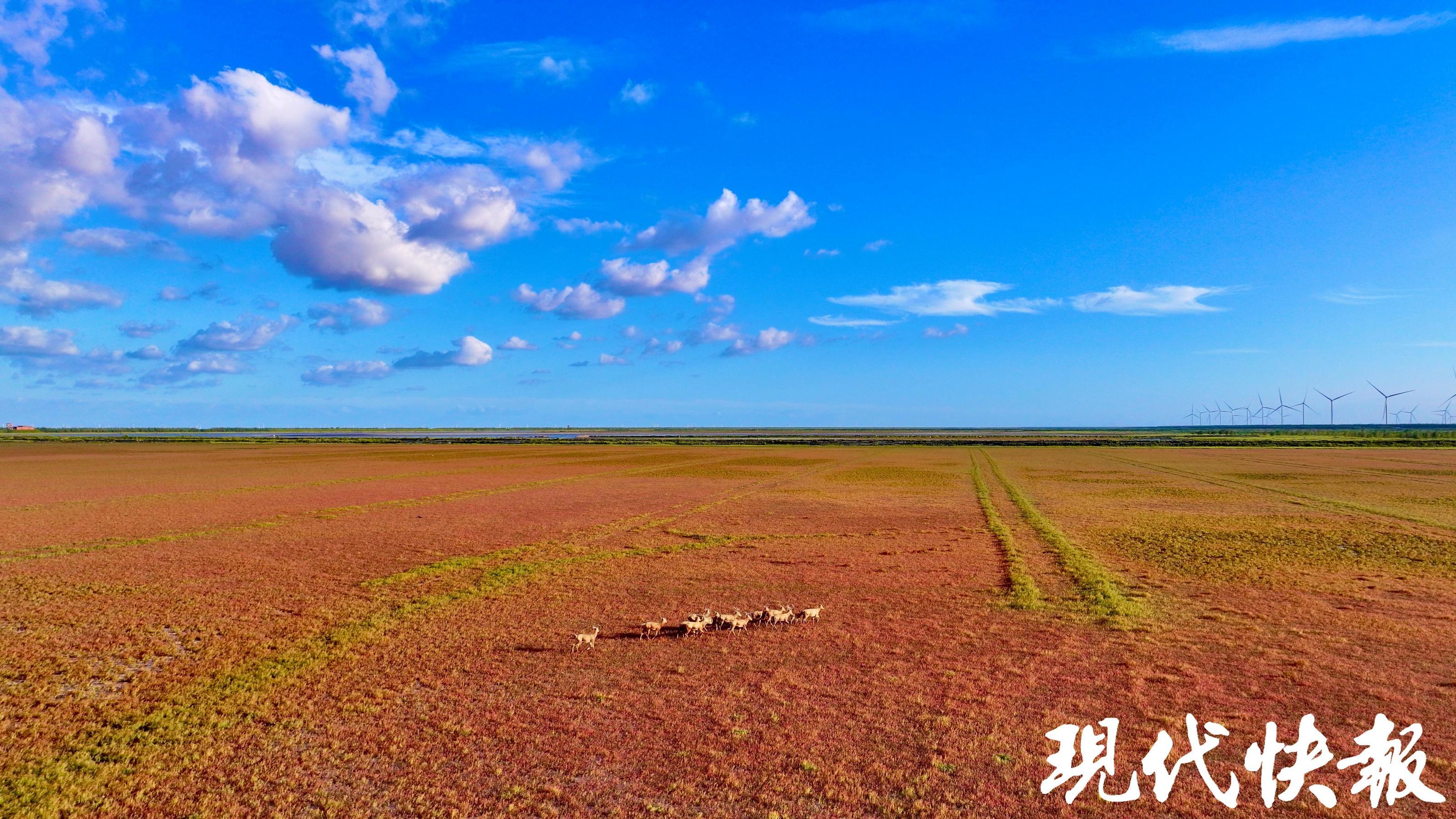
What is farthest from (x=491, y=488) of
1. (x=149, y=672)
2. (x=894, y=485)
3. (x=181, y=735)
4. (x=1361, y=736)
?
(x=1361, y=736)

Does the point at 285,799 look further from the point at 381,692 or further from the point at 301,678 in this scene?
the point at 301,678

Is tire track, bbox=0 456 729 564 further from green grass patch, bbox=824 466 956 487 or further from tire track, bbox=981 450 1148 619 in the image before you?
tire track, bbox=981 450 1148 619

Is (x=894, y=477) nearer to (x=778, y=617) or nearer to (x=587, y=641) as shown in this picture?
(x=778, y=617)

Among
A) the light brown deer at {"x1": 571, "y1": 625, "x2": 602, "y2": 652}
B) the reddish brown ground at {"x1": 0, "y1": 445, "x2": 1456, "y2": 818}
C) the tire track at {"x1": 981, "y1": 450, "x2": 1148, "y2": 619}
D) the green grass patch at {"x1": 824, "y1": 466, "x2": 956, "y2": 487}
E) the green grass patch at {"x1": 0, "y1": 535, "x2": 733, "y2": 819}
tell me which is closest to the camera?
the green grass patch at {"x1": 0, "y1": 535, "x2": 733, "y2": 819}
